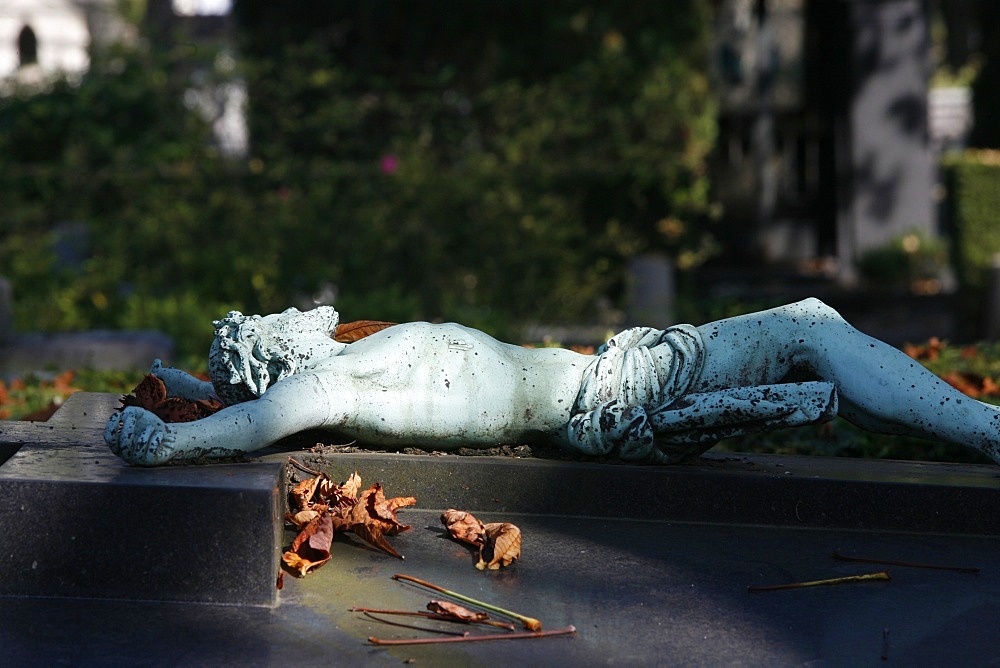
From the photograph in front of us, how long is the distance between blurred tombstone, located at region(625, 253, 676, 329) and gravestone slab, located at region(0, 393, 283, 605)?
715 centimetres

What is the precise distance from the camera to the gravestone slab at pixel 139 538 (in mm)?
3260

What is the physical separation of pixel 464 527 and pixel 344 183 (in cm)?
807

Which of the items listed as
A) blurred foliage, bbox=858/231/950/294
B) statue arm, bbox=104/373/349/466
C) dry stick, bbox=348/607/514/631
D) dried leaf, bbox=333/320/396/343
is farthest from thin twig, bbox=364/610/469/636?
blurred foliage, bbox=858/231/950/294

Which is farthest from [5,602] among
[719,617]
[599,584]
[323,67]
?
[323,67]

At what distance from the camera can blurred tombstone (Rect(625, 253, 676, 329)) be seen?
10422 mm

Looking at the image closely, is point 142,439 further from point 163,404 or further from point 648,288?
point 648,288

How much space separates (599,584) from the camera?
3.41 metres

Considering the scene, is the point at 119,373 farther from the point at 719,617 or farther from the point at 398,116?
the point at 398,116

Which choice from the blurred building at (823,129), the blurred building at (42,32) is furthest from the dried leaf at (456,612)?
the blurred building at (42,32)

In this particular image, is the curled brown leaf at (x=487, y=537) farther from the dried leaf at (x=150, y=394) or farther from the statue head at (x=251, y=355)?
the dried leaf at (x=150, y=394)

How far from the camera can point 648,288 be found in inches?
428

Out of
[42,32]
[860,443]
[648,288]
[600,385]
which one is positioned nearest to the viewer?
[600,385]

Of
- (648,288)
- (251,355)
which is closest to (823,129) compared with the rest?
(648,288)

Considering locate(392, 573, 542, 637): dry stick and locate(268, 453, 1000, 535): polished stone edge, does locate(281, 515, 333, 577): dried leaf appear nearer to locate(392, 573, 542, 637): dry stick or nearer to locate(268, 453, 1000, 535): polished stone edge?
locate(392, 573, 542, 637): dry stick
